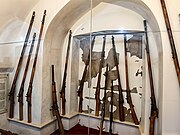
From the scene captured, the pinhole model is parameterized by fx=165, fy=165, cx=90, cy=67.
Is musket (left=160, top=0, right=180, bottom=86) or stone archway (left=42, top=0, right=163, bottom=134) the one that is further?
stone archway (left=42, top=0, right=163, bottom=134)

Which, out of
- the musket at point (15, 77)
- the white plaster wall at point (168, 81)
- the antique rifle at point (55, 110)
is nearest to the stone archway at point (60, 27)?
the antique rifle at point (55, 110)

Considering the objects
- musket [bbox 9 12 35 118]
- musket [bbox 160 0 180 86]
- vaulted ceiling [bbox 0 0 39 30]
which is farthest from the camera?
musket [bbox 9 12 35 118]

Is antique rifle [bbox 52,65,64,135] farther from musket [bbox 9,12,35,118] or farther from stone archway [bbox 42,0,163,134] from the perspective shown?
musket [bbox 9,12,35,118]

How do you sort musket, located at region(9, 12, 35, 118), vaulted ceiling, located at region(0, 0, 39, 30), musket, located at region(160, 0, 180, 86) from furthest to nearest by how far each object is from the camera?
musket, located at region(9, 12, 35, 118) < vaulted ceiling, located at region(0, 0, 39, 30) < musket, located at region(160, 0, 180, 86)

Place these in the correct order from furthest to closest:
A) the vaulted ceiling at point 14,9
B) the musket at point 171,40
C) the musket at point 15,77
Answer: the musket at point 15,77
the vaulted ceiling at point 14,9
the musket at point 171,40

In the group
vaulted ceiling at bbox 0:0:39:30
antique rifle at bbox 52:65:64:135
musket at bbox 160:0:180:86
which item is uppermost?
vaulted ceiling at bbox 0:0:39:30

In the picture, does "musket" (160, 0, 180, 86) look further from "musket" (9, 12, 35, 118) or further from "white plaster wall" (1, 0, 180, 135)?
"musket" (9, 12, 35, 118)

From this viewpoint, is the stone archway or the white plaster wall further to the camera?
the stone archway

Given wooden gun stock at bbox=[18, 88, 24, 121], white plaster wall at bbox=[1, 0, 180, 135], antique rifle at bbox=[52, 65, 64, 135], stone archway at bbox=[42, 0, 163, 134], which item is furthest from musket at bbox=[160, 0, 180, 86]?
wooden gun stock at bbox=[18, 88, 24, 121]

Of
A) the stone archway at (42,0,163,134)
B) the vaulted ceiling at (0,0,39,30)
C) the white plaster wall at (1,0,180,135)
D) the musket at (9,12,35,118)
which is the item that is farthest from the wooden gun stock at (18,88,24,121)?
the white plaster wall at (1,0,180,135)

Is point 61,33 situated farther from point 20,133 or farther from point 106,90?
point 20,133

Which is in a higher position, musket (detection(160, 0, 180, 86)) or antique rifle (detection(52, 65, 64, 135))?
musket (detection(160, 0, 180, 86))

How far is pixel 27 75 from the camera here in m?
1.50

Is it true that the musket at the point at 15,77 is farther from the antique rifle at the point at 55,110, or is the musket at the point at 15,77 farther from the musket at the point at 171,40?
the musket at the point at 171,40
